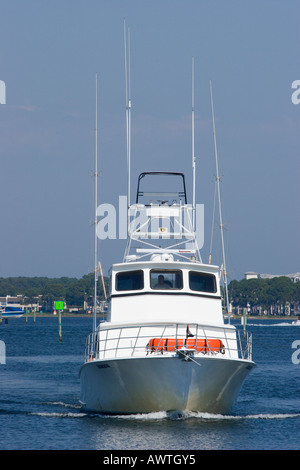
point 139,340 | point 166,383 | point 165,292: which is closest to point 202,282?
point 165,292

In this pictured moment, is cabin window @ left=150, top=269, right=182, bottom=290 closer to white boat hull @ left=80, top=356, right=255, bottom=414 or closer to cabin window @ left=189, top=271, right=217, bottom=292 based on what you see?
cabin window @ left=189, top=271, right=217, bottom=292

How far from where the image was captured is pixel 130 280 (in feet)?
86.7

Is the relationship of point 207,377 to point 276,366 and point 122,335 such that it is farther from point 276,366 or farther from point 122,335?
point 276,366

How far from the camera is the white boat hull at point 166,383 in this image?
22.6m

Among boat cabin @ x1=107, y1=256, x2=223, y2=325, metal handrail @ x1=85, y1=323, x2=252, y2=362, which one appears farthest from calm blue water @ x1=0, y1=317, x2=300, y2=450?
boat cabin @ x1=107, y1=256, x2=223, y2=325

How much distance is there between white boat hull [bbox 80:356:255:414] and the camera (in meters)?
22.6

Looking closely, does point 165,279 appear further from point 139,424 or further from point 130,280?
point 139,424

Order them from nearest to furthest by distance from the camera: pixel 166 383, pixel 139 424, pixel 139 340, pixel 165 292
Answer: pixel 166 383 → pixel 139 424 → pixel 139 340 → pixel 165 292

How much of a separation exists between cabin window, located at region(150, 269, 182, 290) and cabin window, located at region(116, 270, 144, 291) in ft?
1.17

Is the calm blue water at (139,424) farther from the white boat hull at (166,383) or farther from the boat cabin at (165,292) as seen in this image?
the boat cabin at (165,292)

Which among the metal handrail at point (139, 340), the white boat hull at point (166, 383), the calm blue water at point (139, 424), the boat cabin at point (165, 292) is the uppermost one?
the boat cabin at point (165, 292)

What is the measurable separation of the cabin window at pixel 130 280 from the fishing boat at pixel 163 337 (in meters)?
0.03

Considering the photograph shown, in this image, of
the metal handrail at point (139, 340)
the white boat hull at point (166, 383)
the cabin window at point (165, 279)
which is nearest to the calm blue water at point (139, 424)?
the white boat hull at point (166, 383)

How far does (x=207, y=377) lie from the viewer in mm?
23031
